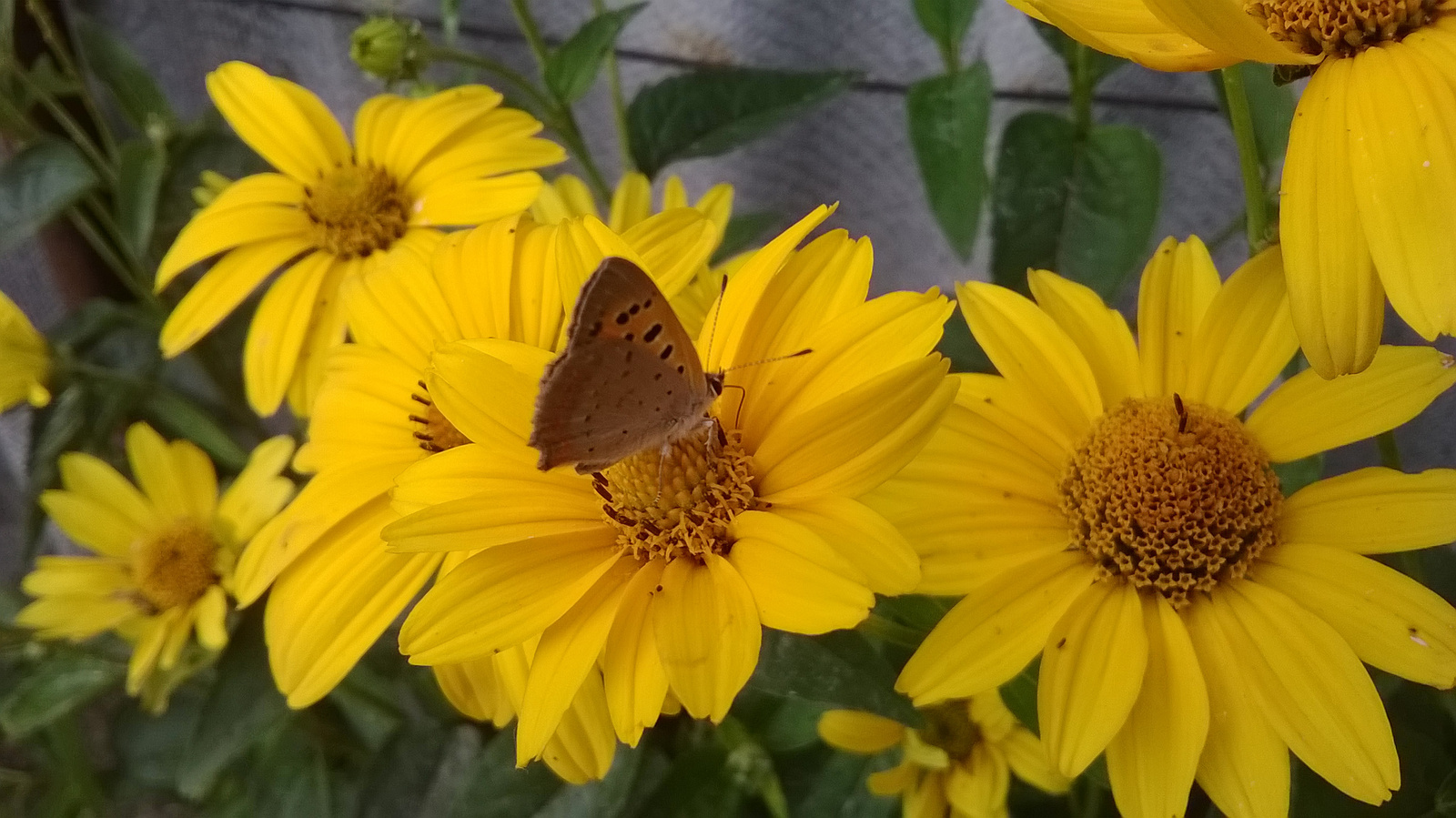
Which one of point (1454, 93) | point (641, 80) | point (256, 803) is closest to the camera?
point (1454, 93)

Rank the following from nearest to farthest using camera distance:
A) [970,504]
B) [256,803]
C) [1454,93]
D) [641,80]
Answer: [1454,93]
[970,504]
[256,803]
[641,80]

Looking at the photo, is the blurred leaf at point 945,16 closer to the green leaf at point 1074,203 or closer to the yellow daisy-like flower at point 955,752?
the green leaf at point 1074,203

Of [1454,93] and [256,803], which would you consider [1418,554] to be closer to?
[1454,93]

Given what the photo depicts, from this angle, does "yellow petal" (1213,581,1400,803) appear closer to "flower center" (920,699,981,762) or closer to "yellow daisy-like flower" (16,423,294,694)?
"flower center" (920,699,981,762)

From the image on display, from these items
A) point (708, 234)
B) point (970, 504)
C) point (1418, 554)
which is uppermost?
point (708, 234)

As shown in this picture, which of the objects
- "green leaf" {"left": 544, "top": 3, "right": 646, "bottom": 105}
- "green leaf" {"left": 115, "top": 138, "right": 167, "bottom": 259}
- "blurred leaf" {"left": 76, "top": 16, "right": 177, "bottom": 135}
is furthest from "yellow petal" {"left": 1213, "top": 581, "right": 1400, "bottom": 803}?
"blurred leaf" {"left": 76, "top": 16, "right": 177, "bottom": 135}

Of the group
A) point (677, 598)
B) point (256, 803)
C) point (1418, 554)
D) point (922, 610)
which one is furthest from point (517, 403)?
point (256, 803)

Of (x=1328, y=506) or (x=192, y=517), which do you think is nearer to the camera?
(x=1328, y=506)

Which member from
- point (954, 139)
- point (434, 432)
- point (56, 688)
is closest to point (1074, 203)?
point (954, 139)
